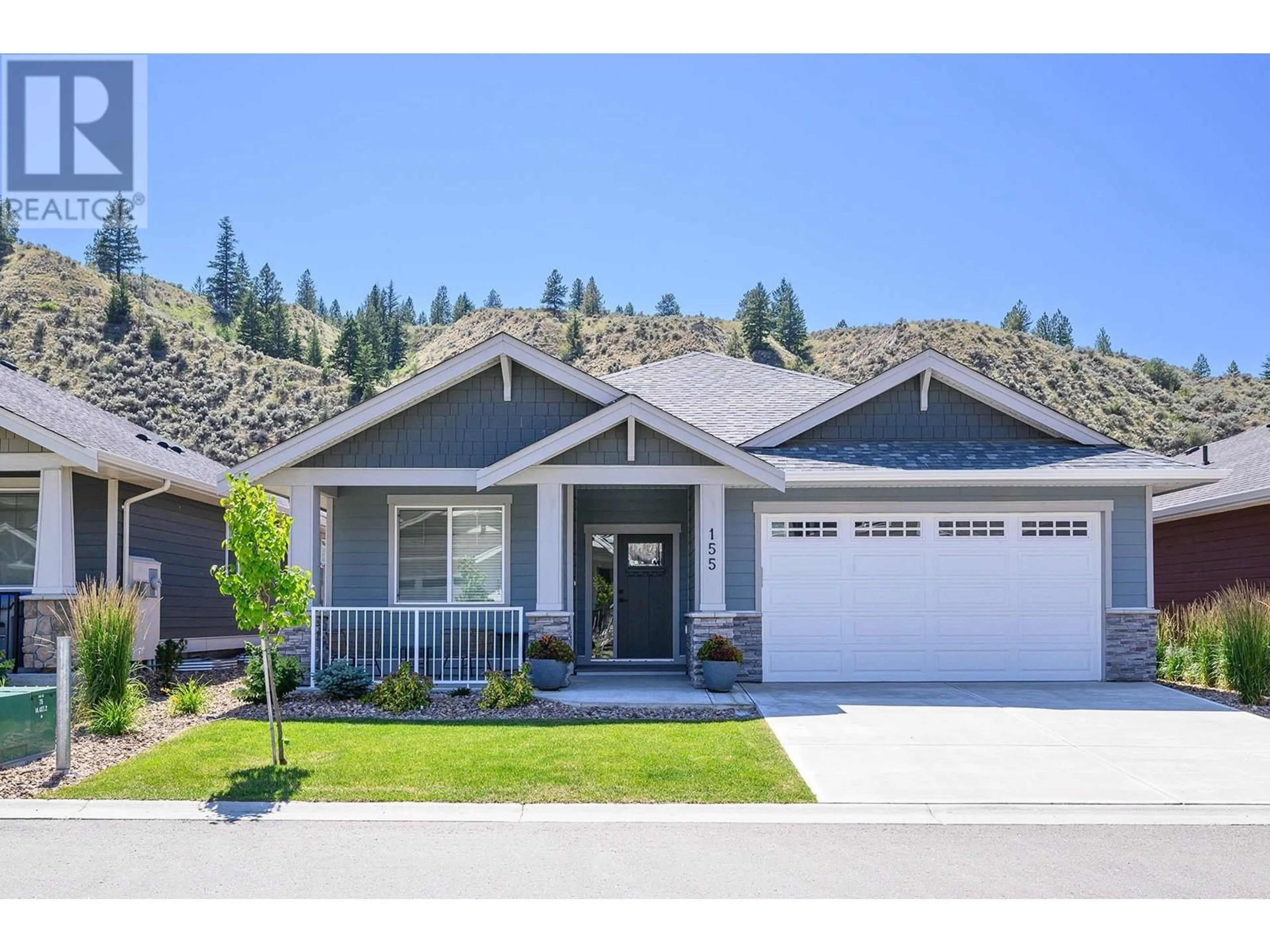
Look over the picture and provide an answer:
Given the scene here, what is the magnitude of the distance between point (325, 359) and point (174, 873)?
6597cm

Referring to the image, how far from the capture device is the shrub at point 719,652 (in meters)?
13.0

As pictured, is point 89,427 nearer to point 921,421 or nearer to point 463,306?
point 921,421

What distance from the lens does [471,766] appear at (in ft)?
29.4

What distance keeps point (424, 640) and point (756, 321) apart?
187 ft

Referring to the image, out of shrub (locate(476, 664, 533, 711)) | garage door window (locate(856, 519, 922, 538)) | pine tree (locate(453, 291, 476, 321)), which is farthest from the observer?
pine tree (locate(453, 291, 476, 321))

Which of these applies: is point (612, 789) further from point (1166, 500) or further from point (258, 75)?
point (1166, 500)

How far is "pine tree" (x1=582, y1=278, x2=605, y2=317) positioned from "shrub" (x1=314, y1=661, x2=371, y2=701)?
7128 centimetres

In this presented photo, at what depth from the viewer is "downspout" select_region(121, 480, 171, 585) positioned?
49.8ft

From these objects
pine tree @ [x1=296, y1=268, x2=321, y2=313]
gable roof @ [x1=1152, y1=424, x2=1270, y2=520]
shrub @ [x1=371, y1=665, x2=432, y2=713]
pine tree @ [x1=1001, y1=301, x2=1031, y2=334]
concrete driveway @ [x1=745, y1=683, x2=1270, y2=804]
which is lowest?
concrete driveway @ [x1=745, y1=683, x2=1270, y2=804]

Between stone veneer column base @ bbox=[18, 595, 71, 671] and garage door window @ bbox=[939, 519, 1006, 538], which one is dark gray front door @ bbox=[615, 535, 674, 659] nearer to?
garage door window @ bbox=[939, 519, 1006, 538]

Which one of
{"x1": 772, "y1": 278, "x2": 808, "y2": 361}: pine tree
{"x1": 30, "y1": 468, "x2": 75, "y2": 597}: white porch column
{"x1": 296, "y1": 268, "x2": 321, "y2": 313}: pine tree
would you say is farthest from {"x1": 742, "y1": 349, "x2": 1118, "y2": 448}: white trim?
{"x1": 296, "y1": 268, "x2": 321, "y2": 313}: pine tree

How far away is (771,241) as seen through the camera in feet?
205

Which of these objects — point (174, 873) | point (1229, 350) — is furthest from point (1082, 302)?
point (174, 873)

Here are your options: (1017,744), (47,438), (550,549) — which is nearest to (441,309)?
(47,438)
